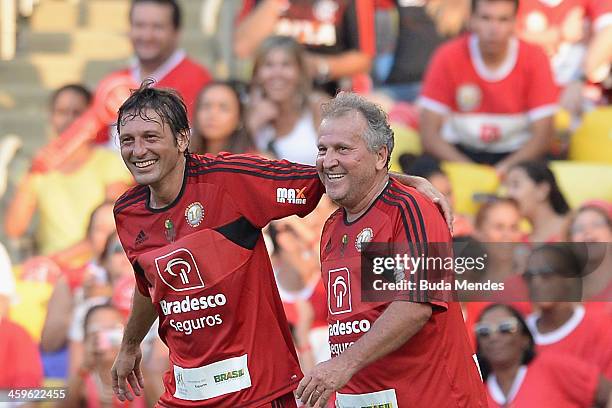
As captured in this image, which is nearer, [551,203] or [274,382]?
[274,382]

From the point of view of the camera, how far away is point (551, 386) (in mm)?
6977

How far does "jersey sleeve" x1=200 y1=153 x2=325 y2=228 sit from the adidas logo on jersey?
1.22 ft

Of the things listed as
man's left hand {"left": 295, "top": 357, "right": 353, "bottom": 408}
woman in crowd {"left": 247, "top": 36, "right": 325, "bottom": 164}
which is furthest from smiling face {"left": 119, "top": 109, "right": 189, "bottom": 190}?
woman in crowd {"left": 247, "top": 36, "right": 325, "bottom": 164}

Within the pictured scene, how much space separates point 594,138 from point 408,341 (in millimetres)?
4299

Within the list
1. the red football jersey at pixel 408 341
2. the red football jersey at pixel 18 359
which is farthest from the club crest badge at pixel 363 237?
the red football jersey at pixel 18 359

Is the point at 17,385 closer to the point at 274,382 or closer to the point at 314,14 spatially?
the point at 274,382

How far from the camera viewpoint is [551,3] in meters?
9.47

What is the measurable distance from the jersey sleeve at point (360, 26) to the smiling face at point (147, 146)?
4629 mm

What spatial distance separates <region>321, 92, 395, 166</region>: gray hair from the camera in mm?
5203

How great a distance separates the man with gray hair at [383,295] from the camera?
198 inches

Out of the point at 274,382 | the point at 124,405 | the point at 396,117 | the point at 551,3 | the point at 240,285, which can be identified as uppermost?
the point at 551,3

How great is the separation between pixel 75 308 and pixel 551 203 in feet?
9.91

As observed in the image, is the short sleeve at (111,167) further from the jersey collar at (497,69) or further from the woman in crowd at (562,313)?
the woman in crowd at (562,313)

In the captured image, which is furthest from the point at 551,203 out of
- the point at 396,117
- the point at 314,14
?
the point at 314,14
